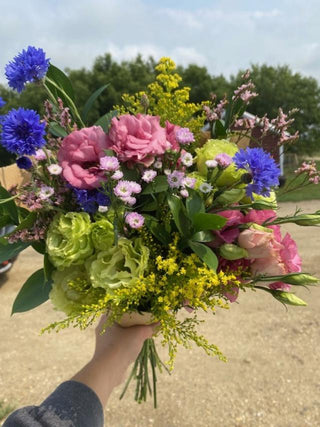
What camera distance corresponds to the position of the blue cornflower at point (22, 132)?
116cm

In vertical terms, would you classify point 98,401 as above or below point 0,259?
below

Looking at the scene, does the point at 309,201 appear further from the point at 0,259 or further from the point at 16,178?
the point at 0,259

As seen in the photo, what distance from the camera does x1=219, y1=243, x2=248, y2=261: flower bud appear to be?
126 centimetres

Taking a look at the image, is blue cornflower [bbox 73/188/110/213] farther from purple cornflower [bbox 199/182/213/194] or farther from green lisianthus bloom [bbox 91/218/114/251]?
purple cornflower [bbox 199/182/213/194]

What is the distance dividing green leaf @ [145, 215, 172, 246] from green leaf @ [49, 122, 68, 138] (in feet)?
1.31

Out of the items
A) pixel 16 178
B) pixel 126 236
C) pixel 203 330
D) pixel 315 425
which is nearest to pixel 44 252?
pixel 126 236

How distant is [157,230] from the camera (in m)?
1.31

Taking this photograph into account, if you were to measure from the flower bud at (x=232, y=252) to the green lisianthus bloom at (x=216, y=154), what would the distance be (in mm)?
200

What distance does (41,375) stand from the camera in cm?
386

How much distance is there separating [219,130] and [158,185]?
37 cm

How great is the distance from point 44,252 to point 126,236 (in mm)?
277

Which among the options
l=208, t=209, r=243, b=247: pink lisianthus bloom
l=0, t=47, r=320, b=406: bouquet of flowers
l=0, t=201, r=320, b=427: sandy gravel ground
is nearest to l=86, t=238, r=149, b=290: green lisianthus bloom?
l=0, t=47, r=320, b=406: bouquet of flowers

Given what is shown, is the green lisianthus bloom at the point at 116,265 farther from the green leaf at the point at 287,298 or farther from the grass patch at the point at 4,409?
the grass patch at the point at 4,409

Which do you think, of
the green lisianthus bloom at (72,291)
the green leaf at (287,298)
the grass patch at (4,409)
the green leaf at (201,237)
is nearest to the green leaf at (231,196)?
the green leaf at (201,237)
